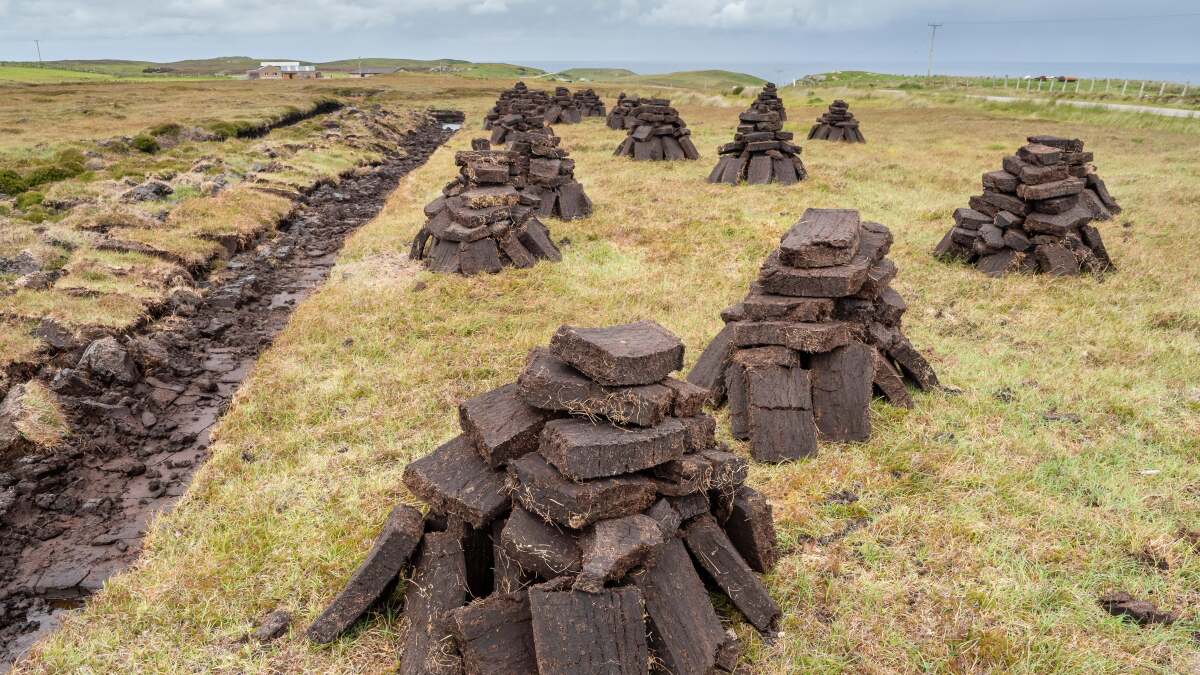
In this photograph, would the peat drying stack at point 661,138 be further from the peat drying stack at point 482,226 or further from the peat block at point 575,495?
the peat block at point 575,495

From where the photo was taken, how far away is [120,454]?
29.7 ft

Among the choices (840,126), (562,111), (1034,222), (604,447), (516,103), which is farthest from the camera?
(562,111)

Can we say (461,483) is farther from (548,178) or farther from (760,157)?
(760,157)

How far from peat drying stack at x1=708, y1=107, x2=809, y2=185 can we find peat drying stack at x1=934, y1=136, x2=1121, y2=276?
9.63m

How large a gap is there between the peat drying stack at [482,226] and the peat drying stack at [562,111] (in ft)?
107

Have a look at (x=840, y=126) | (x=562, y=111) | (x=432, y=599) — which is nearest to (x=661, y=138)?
(x=840, y=126)

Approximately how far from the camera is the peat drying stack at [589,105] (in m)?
52.8

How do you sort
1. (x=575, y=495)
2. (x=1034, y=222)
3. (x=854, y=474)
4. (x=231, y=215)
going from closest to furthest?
(x=575, y=495) → (x=854, y=474) → (x=1034, y=222) → (x=231, y=215)

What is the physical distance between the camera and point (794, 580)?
19.6ft

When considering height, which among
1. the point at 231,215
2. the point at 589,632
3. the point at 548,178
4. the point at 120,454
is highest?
the point at 548,178

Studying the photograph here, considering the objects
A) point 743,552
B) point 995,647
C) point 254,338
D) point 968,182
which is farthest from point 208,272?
point 968,182

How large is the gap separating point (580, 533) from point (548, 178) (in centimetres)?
1593

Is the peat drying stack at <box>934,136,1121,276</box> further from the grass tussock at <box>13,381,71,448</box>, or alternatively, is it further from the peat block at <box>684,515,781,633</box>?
the grass tussock at <box>13,381,71,448</box>

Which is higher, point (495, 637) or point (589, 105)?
point (589, 105)
